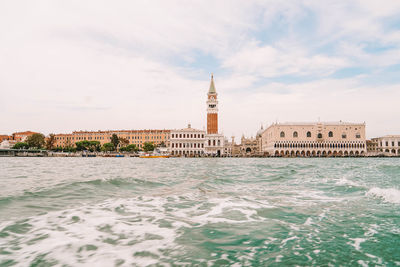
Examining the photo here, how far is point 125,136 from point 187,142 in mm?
26805

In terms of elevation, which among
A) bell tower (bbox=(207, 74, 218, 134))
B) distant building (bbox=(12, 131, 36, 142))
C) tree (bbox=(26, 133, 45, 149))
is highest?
bell tower (bbox=(207, 74, 218, 134))

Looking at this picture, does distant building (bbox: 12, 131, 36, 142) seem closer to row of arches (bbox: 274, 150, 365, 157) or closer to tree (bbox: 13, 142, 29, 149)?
tree (bbox: 13, 142, 29, 149)

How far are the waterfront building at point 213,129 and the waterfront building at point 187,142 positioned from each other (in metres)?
1.65

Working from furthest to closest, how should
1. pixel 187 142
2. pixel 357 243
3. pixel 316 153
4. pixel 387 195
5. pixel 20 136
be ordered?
pixel 20 136 → pixel 316 153 → pixel 187 142 → pixel 387 195 → pixel 357 243

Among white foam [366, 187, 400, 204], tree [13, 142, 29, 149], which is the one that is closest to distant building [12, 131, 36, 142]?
tree [13, 142, 29, 149]

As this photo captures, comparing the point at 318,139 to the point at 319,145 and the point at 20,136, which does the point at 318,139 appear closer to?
the point at 319,145

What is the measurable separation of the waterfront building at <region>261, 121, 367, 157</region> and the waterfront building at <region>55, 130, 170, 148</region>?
34.8 m

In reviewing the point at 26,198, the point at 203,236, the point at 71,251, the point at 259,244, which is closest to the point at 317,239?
the point at 259,244

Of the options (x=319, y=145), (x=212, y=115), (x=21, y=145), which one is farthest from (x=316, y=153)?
(x=21, y=145)

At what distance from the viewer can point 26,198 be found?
6.40 metres

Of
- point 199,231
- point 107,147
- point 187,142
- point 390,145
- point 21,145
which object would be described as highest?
point 187,142

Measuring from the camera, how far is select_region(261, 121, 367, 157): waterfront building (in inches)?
3216

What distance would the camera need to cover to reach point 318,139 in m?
81.8

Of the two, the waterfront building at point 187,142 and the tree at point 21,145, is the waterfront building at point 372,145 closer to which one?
the waterfront building at point 187,142
